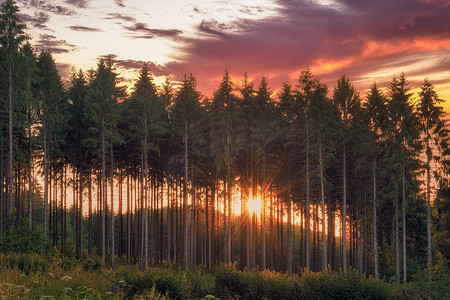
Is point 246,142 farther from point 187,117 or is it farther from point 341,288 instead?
point 341,288

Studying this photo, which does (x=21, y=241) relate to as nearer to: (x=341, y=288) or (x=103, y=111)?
(x=103, y=111)

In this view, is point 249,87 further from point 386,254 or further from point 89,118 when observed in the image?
point 386,254

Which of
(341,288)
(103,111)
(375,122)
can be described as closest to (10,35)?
(103,111)

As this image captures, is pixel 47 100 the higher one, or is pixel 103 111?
pixel 47 100

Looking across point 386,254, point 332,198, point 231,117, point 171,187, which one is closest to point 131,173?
point 171,187

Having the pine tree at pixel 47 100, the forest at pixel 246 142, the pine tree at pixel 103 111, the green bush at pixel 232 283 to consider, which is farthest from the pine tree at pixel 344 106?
the pine tree at pixel 47 100

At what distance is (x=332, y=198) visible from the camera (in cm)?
4541

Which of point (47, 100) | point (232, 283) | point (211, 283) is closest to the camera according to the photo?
point (211, 283)

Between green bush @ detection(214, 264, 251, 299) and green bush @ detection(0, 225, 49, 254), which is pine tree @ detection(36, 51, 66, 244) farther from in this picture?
green bush @ detection(214, 264, 251, 299)

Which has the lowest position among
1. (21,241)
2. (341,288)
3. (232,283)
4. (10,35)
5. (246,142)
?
(232,283)

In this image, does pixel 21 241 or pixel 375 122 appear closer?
pixel 21 241

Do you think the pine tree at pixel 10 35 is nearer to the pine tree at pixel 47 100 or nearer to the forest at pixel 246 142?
the forest at pixel 246 142

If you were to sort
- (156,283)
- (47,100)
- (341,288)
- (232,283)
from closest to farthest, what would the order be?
(156,283), (341,288), (232,283), (47,100)

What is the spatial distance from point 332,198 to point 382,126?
11965 mm
